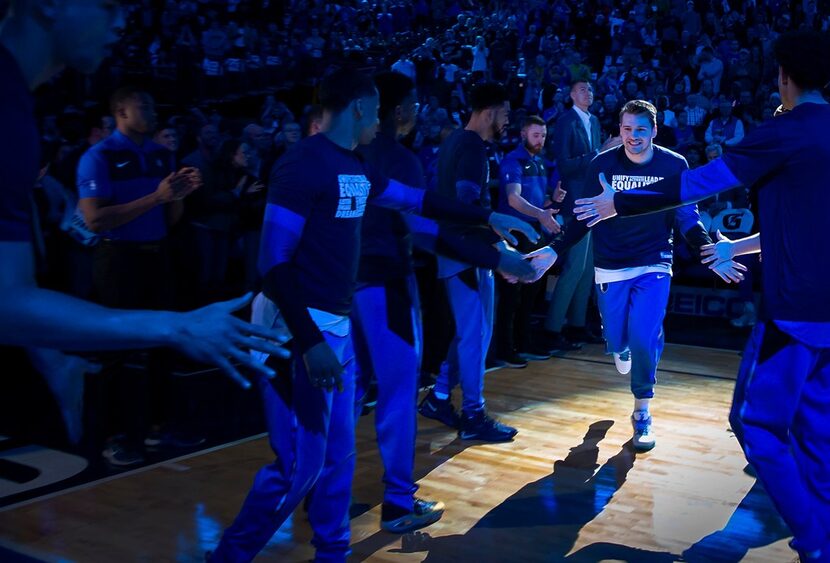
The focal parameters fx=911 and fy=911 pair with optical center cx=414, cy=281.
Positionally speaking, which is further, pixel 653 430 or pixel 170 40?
pixel 170 40

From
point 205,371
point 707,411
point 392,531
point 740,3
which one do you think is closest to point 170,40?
point 740,3

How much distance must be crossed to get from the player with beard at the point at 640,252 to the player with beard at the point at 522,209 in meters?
0.90

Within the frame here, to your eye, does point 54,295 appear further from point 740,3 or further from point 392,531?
point 740,3

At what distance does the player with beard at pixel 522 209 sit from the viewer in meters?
6.63

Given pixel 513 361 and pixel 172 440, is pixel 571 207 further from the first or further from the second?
pixel 172 440

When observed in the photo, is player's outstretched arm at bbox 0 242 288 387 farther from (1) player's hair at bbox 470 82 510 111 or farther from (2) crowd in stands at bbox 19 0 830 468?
(2) crowd in stands at bbox 19 0 830 468

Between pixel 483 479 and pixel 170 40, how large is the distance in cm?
1436

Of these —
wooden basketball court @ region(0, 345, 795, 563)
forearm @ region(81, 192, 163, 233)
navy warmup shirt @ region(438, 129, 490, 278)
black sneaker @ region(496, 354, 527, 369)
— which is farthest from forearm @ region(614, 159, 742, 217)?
black sneaker @ region(496, 354, 527, 369)

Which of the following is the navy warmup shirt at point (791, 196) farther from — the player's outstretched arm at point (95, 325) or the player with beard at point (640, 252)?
the player's outstretched arm at point (95, 325)

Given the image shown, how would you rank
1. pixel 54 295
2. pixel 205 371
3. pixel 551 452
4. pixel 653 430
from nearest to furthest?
pixel 54 295 < pixel 551 452 < pixel 653 430 < pixel 205 371

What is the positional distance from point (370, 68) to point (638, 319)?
14.5m

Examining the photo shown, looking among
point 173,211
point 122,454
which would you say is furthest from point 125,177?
point 122,454

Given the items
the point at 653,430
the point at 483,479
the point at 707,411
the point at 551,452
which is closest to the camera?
the point at 483,479

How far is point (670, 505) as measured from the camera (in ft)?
13.6
